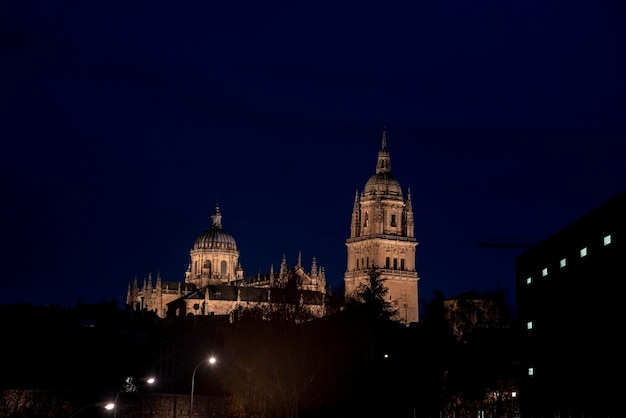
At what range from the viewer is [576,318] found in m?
96.9

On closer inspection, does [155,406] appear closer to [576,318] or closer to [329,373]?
[329,373]

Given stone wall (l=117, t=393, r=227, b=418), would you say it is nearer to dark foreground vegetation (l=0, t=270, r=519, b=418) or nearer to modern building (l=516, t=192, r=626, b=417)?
dark foreground vegetation (l=0, t=270, r=519, b=418)

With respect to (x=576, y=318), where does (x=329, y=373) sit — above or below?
below

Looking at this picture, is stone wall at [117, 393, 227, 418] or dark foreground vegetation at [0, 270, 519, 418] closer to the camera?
stone wall at [117, 393, 227, 418]

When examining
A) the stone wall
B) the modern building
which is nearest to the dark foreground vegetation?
the stone wall

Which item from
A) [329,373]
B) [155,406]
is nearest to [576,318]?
[329,373]

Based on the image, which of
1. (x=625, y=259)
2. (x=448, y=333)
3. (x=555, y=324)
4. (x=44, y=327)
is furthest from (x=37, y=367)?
(x=625, y=259)

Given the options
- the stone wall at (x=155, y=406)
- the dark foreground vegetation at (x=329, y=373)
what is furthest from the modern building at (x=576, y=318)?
A: the stone wall at (x=155, y=406)

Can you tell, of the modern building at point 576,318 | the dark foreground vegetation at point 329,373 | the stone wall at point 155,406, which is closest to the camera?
the stone wall at point 155,406

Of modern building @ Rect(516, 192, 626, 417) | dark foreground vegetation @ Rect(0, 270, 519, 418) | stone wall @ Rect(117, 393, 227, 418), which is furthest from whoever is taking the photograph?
dark foreground vegetation @ Rect(0, 270, 519, 418)

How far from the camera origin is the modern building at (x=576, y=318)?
290 ft

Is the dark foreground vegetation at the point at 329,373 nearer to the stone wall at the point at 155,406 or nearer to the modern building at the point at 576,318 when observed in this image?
the stone wall at the point at 155,406

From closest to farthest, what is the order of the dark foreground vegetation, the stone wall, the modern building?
the stone wall, the modern building, the dark foreground vegetation

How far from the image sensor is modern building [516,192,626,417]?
88250 mm
